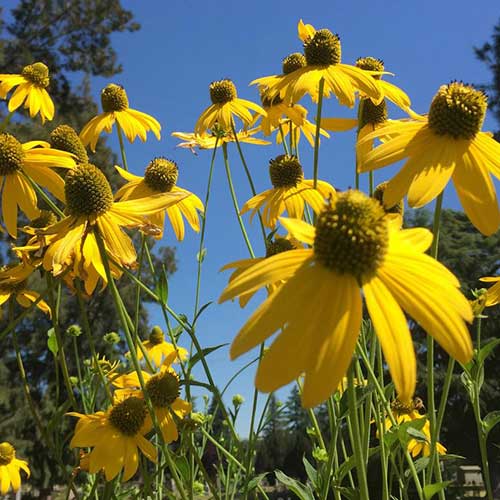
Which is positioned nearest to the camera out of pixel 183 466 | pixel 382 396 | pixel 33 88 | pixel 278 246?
pixel 382 396

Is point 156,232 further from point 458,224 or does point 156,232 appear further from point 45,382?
point 458,224

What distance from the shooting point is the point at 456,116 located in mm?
1111

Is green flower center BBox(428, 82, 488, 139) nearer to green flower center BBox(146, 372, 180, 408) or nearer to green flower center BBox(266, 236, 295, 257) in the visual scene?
green flower center BBox(266, 236, 295, 257)

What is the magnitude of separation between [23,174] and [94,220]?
53cm

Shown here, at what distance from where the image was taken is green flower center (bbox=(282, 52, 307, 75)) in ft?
6.29

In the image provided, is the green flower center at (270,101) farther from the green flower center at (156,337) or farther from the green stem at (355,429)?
the green flower center at (156,337)

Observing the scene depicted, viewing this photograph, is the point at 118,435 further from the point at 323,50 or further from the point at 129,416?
the point at 323,50

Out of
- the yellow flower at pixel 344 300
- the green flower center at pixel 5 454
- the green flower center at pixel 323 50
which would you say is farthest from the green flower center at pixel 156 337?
the yellow flower at pixel 344 300

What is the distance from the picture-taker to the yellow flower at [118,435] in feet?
4.63

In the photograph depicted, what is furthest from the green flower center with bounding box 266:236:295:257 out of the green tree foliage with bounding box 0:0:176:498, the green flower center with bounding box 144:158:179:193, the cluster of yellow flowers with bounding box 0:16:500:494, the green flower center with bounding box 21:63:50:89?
the green tree foliage with bounding box 0:0:176:498

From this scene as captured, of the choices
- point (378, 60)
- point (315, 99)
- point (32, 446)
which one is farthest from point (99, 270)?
point (32, 446)

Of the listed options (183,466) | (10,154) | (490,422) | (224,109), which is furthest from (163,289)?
(224,109)

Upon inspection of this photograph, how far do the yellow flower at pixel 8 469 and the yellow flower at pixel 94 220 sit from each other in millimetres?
2692

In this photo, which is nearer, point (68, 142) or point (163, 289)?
point (163, 289)
